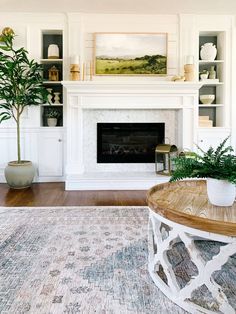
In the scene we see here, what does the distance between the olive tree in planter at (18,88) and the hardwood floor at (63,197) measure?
0.80 feet

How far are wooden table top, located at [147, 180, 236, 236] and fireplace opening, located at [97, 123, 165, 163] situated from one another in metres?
2.54

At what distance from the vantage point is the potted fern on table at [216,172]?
182 cm

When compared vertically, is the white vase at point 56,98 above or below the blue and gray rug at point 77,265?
above

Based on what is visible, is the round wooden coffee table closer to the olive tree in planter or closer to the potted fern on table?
the potted fern on table

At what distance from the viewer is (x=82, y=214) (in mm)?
3283

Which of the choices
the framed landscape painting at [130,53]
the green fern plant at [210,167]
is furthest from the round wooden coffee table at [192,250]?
the framed landscape painting at [130,53]

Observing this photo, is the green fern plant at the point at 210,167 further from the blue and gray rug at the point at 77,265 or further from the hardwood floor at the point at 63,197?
the hardwood floor at the point at 63,197

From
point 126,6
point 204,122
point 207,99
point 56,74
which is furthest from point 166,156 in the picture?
point 126,6

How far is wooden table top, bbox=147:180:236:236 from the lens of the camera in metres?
1.52

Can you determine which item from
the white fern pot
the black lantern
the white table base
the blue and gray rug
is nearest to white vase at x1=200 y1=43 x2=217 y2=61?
the black lantern

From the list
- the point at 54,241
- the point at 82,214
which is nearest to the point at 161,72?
the point at 82,214

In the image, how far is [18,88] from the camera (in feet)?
15.1

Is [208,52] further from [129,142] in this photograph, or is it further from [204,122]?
[129,142]

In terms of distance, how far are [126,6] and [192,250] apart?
13.4 feet
